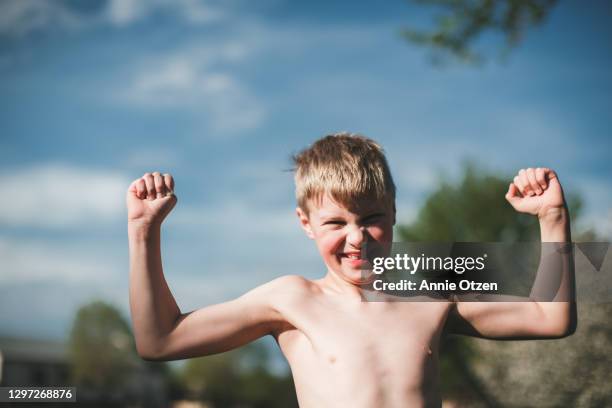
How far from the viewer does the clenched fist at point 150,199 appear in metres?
2.14

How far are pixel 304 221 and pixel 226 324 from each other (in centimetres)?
54

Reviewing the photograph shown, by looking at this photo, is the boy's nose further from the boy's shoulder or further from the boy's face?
the boy's shoulder

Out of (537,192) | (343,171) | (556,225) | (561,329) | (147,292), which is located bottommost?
(561,329)

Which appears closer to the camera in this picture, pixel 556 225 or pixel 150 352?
pixel 150 352

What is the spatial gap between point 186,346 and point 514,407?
35.3 ft

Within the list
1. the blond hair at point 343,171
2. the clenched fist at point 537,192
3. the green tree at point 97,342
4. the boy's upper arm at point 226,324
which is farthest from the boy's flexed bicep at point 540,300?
the green tree at point 97,342

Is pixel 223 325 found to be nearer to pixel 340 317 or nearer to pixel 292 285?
pixel 292 285

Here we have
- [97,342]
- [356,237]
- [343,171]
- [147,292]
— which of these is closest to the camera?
[147,292]

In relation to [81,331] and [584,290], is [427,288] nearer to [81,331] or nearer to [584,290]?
[584,290]

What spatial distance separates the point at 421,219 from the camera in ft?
74.2

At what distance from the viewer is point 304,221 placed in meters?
2.48

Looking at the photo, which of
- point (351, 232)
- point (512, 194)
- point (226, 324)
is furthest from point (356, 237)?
point (512, 194)

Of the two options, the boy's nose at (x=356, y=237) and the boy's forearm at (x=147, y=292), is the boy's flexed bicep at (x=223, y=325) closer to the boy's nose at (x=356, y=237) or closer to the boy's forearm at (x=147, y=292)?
the boy's forearm at (x=147, y=292)

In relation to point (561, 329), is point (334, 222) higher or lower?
higher
